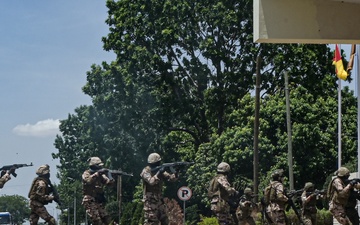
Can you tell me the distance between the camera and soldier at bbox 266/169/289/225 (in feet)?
66.6

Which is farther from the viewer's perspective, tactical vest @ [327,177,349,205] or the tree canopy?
the tree canopy

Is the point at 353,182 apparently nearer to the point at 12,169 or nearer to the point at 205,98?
the point at 12,169

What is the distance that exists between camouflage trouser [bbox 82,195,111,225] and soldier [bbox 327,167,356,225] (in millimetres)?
5010

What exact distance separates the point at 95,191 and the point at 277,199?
184 inches

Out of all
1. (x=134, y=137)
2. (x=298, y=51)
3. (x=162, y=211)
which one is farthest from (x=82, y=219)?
(x=162, y=211)

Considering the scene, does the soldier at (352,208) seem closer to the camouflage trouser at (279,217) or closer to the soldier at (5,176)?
the camouflage trouser at (279,217)

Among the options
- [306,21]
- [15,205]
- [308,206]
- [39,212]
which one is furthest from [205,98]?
[15,205]

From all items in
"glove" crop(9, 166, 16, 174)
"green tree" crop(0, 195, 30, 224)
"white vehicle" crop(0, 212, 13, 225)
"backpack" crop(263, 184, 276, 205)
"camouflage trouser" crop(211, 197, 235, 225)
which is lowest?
"green tree" crop(0, 195, 30, 224)

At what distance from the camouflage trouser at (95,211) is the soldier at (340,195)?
16.4ft

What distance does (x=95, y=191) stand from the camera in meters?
18.5

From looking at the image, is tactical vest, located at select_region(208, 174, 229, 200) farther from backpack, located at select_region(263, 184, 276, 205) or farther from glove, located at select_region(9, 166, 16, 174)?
glove, located at select_region(9, 166, 16, 174)

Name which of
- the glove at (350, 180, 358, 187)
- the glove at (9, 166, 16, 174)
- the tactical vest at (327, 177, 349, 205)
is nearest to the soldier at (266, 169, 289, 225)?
the tactical vest at (327, 177, 349, 205)

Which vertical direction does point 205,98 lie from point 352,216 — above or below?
above

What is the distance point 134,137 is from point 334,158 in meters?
10.9
